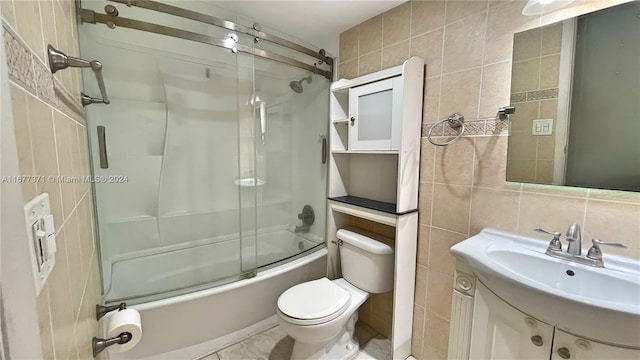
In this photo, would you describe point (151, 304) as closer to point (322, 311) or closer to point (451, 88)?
point (322, 311)

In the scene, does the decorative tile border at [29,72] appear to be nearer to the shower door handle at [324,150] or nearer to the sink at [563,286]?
the sink at [563,286]

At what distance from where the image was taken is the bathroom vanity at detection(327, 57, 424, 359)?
1435 millimetres

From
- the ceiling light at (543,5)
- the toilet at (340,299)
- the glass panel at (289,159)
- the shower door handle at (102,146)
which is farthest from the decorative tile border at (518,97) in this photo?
the shower door handle at (102,146)

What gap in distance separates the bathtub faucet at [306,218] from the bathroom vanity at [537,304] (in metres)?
1.28

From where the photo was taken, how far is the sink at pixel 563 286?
2.38 ft

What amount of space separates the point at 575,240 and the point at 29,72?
62.9 inches

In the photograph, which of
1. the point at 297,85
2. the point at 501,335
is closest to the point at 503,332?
the point at 501,335

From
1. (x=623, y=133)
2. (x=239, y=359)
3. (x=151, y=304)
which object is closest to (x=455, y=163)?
(x=623, y=133)

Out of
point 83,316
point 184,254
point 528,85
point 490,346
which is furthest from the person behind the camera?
point 184,254

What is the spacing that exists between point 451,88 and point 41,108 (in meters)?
1.56

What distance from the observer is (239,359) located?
157 centimetres

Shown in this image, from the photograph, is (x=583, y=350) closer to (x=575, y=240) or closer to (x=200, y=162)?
(x=575, y=240)

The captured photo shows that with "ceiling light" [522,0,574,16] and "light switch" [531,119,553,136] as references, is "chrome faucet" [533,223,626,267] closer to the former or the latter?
"light switch" [531,119,553,136]

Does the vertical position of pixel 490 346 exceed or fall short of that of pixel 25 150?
it falls short
